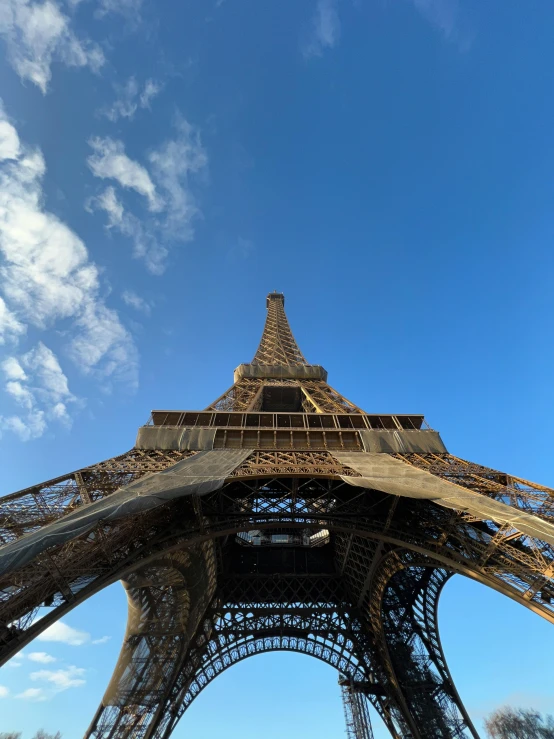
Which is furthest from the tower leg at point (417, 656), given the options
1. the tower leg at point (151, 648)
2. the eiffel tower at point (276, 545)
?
the tower leg at point (151, 648)

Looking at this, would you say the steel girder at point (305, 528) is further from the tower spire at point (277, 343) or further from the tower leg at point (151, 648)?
the tower spire at point (277, 343)

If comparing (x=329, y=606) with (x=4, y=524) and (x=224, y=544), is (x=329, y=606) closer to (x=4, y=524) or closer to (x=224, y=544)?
(x=224, y=544)

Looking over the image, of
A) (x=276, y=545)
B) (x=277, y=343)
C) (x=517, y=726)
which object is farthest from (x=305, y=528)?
(x=517, y=726)

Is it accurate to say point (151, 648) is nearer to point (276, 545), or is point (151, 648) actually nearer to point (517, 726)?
point (276, 545)

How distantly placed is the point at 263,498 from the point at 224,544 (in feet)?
34.3

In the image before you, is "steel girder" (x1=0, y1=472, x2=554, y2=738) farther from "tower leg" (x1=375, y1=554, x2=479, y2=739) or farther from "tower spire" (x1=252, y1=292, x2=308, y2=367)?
"tower spire" (x1=252, y1=292, x2=308, y2=367)

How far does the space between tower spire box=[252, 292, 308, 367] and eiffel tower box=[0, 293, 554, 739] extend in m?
0.87

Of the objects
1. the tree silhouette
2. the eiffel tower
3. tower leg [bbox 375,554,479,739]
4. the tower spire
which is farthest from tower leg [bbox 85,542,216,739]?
the tree silhouette

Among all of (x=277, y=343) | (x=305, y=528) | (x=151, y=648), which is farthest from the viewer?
(x=277, y=343)

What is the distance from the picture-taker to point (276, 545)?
26375 millimetres

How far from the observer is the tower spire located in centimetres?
3350

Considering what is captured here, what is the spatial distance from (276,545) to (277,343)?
58.2ft

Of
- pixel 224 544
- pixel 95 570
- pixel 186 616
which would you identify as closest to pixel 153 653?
pixel 186 616

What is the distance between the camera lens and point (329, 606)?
84.8 ft
